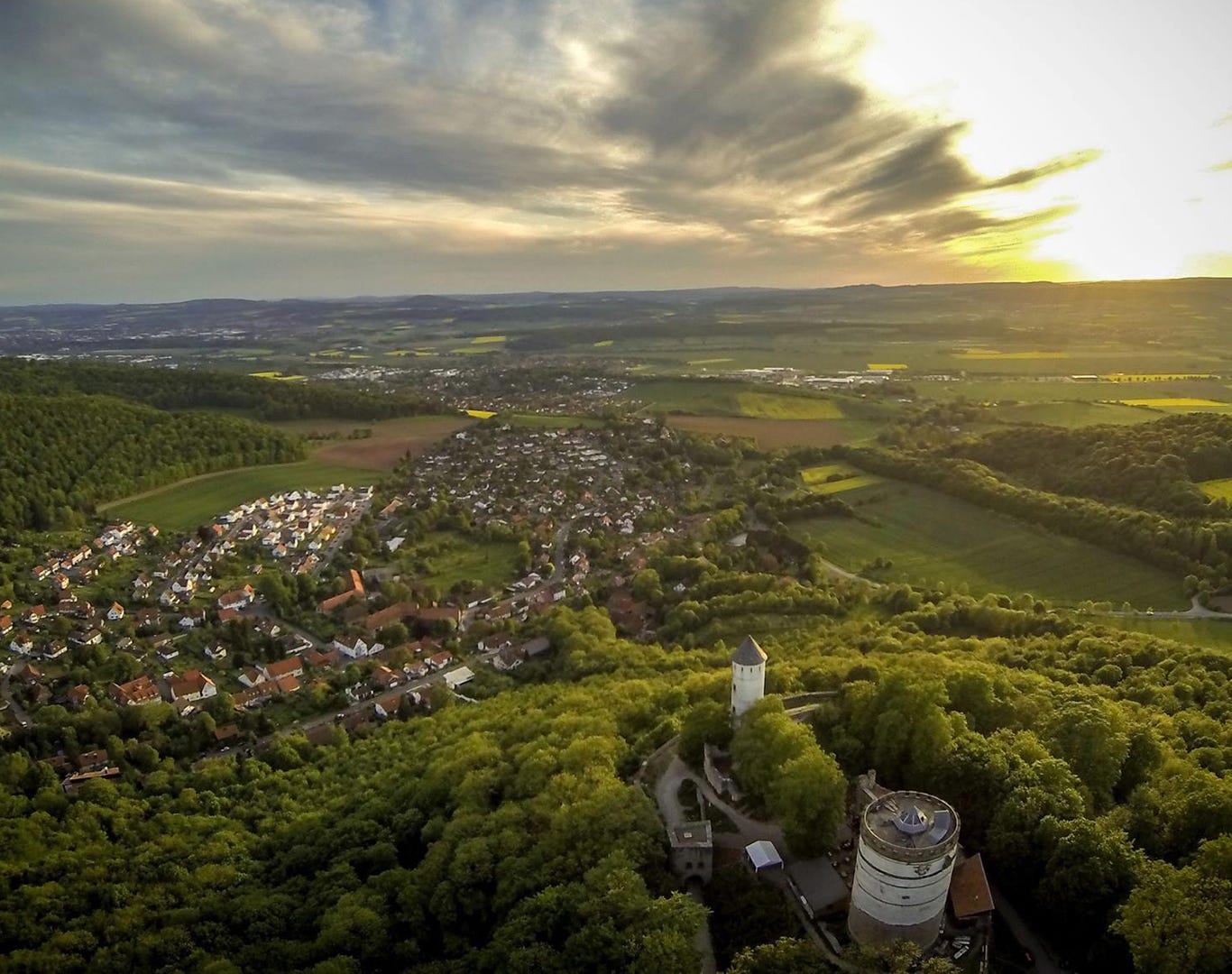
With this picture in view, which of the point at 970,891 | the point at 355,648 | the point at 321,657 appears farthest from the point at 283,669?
the point at 970,891

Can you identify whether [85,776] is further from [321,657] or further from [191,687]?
[321,657]

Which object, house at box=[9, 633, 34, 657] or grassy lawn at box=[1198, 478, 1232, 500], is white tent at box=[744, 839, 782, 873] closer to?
house at box=[9, 633, 34, 657]

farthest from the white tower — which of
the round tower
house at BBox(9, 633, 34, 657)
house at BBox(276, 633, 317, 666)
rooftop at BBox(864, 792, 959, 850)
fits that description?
house at BBox(9, 633, 34, 657)

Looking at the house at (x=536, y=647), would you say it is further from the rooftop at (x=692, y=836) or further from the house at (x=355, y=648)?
the rooftop at (x=692, y=836)

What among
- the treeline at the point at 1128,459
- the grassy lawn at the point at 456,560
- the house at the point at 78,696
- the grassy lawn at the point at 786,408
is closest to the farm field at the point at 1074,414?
the treeline at the point at 1128,459

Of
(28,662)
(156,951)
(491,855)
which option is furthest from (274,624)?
(491,855)

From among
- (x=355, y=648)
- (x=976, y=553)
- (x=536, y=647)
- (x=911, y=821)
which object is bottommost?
(x=355, y=648)

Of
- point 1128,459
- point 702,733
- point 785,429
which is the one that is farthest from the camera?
point 785,429
